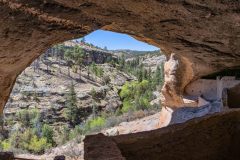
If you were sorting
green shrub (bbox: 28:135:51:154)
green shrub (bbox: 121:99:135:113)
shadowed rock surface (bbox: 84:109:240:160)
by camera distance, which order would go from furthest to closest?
1. green shrub (bbox: 121:99:135:113)
2. green shrub (bbox: 28:135:51:154)
3. shadowed rock surface (bbox: 84:109:240:160)

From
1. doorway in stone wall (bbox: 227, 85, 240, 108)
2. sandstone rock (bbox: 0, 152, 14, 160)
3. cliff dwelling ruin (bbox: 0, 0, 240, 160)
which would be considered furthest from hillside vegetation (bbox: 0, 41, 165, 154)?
cliff dwelling ruin (bbox: 0, 0, 240, 160)

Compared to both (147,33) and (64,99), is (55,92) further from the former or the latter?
(147,33)

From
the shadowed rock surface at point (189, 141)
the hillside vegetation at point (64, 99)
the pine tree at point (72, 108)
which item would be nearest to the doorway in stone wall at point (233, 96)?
the shadowed rock surface at point (189, 141)

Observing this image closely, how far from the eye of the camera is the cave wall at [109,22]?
5434 mm

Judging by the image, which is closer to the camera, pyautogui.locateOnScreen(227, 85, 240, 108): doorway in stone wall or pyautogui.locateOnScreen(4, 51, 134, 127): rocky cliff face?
pyautogui.locateOnScreen(227, 85, 240, 108): doorway in stone wall

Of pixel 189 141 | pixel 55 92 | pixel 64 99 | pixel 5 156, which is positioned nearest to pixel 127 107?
pixel 64 99

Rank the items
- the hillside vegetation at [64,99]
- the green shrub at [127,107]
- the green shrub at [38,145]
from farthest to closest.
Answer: the hillside vegetation at [64,99] < the green shrub at [127,107] < the green shrub at [38,145]

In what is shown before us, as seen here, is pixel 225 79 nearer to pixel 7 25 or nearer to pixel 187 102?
pixel 187 102

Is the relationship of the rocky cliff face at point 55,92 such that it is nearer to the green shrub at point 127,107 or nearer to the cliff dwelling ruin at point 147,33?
the green shrub at point 127,107

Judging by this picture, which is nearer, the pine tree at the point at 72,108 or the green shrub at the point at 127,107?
the green shrub at the point at 127,107

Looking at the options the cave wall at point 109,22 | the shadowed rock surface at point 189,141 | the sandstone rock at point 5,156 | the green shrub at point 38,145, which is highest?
the cave wall at point 109,22

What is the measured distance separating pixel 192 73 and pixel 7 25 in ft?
28.9

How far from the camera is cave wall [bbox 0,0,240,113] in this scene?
543cm

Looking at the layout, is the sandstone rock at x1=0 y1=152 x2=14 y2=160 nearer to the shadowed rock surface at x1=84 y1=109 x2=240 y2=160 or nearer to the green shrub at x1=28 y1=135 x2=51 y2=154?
the shadowed rock surface at x1=84 y1=109 x2=240 y2=160
